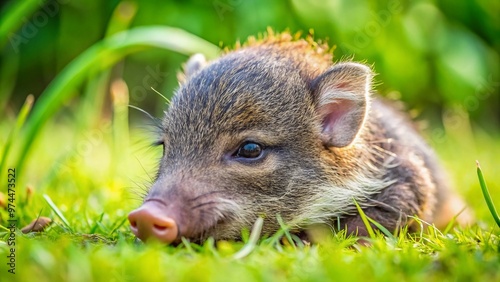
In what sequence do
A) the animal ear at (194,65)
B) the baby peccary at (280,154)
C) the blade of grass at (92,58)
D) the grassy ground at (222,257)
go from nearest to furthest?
the grassy ground at (222,257) < the baby peccary at (280,154) < the animal ear at (194,65) < the blade of grass at (92,58)

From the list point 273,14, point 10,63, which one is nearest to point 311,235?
point 273,14

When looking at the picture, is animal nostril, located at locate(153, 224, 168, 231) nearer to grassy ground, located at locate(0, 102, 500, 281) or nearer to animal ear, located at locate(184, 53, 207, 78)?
grassy ground, located at locate(0, 102, 500, 281)

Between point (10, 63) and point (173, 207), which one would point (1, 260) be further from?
point (10, 63)

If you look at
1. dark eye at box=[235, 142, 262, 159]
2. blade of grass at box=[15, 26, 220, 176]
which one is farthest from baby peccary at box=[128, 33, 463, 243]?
blade of grass at box=[15, 26, 220, 176]

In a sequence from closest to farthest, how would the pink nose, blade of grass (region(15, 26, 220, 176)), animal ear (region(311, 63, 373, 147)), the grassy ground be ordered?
the grassy ground → the pink nose → animal ear (region(311, 63, 373, 147)) → blade of grass (region(15, 26, 220, 176))

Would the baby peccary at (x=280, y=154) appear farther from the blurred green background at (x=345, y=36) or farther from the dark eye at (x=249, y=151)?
the blurred green background at (x=345, y=36)

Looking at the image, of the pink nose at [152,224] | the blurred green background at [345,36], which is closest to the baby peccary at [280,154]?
the pink nose at [152,224]
